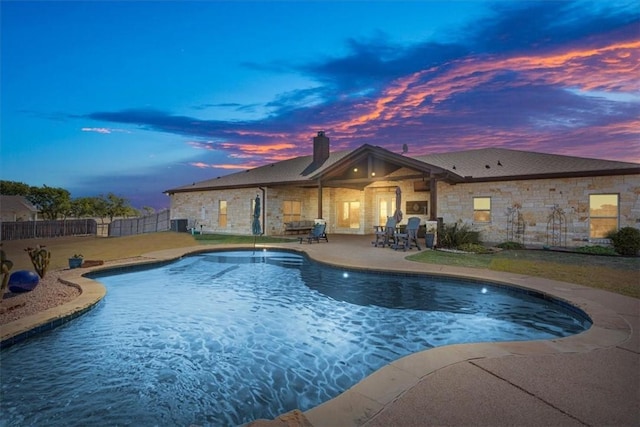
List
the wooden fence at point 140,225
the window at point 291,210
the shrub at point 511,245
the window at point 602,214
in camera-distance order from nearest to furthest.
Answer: the window at point 602,214 < the shrub at point 511,245 < the window at point 291,210 < the wooden fence at point 140,225

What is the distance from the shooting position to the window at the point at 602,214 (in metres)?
11.9

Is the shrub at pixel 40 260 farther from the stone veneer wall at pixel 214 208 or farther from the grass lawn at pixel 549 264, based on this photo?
the stone veneer wall at pixel 214 208

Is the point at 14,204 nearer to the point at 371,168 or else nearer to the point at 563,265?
the point at 371,168

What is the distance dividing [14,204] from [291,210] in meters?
35.7

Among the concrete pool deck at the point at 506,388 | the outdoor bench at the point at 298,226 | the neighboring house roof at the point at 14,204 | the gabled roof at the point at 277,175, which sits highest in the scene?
the gabled roof at the point at 277,175

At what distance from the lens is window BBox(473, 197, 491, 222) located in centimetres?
1441

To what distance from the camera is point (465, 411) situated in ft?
7.64

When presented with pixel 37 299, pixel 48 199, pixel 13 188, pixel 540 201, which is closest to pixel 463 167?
pixel 540 201

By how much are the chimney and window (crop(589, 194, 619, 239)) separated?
13566mm

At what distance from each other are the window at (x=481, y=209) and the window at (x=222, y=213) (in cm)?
1437

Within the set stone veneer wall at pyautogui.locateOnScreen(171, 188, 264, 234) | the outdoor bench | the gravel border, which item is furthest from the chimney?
the gravel border

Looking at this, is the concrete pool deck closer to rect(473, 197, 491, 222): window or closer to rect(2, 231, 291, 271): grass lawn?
rect(2, 231, 291, 271): grass lawn

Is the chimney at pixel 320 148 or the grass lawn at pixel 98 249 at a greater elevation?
the chimney at pixel 320 148

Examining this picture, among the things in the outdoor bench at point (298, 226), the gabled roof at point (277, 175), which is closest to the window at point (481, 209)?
the gabled roof at point (277, 175)
